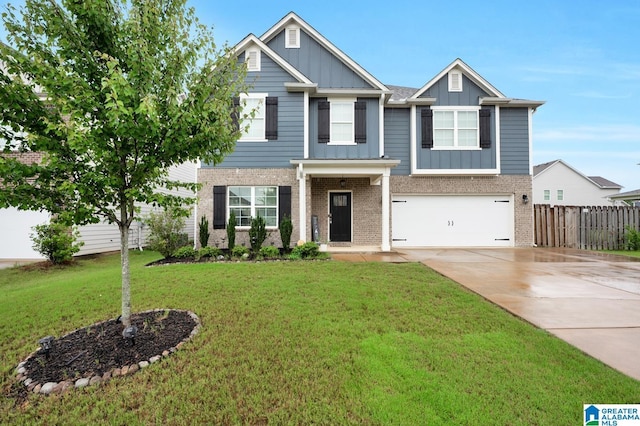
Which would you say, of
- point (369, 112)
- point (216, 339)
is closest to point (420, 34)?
point (369, 112)

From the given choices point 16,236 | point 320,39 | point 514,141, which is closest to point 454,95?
point 514,141

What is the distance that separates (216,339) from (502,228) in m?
12.4

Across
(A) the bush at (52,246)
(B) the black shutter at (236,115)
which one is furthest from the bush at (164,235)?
(B) the black shutter at (236,115)

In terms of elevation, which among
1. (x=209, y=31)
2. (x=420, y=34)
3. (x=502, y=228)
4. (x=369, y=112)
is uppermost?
(x=420, y=34)

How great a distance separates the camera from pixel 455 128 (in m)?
11.9

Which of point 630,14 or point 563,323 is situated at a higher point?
point 630,14

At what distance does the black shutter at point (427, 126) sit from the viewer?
465 inches

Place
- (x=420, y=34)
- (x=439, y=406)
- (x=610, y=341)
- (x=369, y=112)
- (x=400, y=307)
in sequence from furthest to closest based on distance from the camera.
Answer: (x=420, y=34) < (x=369, y=112) < (x=400, y=307) < (x=610, y=341) < (x=439, y=406)

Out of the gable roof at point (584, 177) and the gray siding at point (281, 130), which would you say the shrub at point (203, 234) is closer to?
the gray siding at point (281, 130)

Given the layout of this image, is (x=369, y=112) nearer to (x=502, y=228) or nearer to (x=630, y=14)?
(x=502, y=228)

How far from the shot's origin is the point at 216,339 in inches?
138

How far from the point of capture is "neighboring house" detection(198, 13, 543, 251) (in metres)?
10.6

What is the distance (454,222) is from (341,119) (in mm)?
6242

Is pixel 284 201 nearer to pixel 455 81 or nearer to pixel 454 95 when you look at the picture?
pixel 454 95
